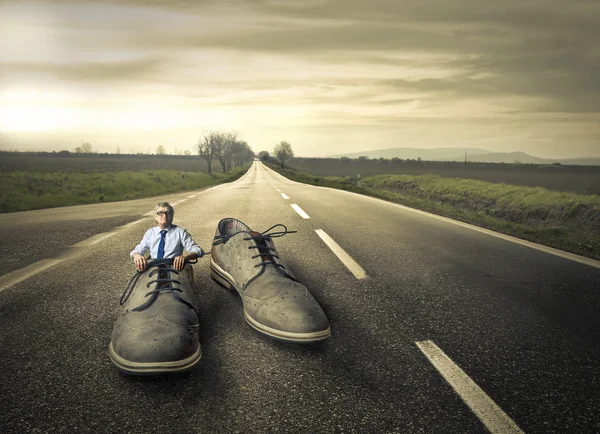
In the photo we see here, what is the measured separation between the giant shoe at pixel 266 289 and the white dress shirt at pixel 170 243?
304 millimetres

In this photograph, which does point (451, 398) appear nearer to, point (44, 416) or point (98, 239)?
point (44, 416)

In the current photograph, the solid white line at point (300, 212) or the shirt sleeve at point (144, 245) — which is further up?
the shirt sleeve at point (144, 245)

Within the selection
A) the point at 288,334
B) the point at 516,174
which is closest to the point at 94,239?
the point at 288,334

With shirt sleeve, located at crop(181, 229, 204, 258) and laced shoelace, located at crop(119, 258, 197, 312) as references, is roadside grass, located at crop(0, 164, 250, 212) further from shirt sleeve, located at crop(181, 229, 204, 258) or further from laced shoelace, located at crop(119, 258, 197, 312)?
laced shoelace, located at crop(119, 258, 197, 312)

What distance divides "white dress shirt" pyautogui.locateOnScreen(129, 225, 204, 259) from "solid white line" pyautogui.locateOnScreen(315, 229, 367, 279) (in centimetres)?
171

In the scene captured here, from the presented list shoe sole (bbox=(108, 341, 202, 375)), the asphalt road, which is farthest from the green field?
shoe sole (bbox=(108, 341, 202, 375))

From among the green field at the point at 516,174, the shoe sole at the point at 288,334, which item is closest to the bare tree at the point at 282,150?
the green field at the point at 516,174

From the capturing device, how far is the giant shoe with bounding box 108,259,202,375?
2000 millimetres

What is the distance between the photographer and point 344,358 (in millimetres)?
2248

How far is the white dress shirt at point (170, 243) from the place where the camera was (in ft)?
10.4

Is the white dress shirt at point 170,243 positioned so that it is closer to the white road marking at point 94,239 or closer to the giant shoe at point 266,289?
the giant shoe at point 266,289

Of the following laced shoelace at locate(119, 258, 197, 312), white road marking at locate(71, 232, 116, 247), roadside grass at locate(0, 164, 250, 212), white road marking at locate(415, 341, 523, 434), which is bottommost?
roadside grass at locate(0, 164, 250, 212)

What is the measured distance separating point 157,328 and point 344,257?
2.89 metres

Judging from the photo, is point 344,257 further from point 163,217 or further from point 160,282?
point 160,282
